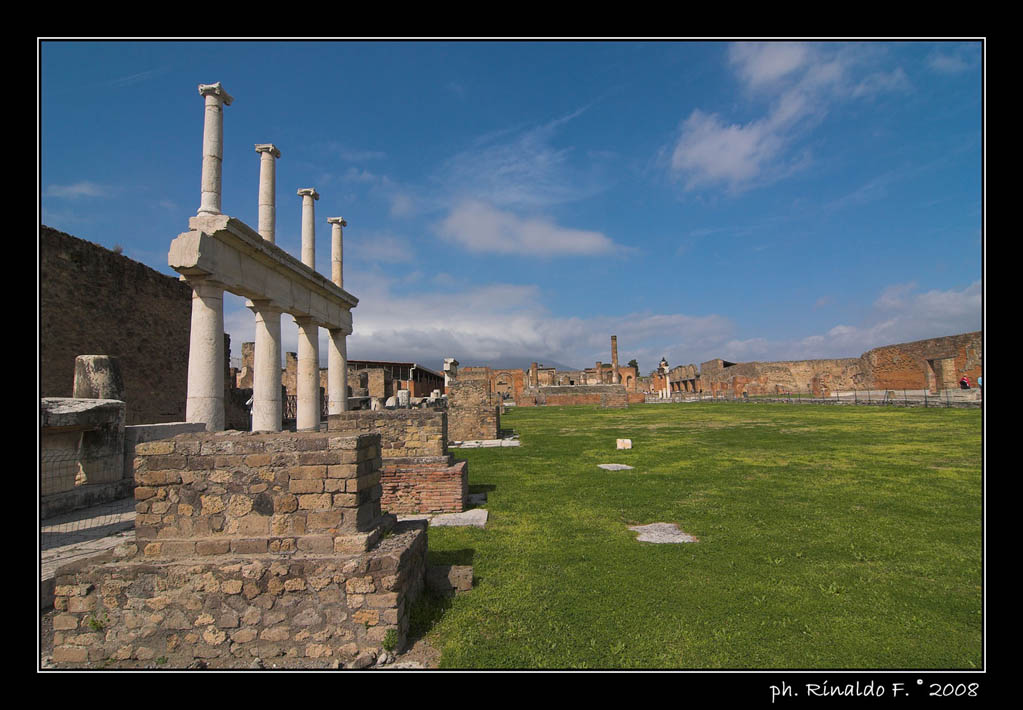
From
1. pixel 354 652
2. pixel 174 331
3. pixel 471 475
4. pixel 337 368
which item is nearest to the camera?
pixel 354 652

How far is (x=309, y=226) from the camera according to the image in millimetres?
14133

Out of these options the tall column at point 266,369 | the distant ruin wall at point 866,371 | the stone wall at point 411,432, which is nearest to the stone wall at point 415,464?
the stone wall at point 411,432

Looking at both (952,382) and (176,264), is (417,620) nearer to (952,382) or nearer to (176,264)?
(176,264)

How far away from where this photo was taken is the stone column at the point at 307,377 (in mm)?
13367

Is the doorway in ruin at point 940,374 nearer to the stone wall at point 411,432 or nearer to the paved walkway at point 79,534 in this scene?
the stone wall at point 411,432

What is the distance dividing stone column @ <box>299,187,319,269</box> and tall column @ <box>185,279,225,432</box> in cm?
469

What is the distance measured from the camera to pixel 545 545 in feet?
18.8

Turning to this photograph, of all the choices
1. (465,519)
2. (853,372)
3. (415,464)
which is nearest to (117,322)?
(415,464)

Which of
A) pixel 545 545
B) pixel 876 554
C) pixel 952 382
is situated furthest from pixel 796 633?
pixel 952 382

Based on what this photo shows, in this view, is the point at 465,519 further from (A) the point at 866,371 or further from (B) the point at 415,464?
(A) the point at 866,371

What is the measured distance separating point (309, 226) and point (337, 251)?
221cm

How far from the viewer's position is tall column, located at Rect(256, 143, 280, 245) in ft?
38.9

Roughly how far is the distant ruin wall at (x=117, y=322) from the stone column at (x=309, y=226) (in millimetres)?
5685

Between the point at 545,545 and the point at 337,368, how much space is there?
11612 mm
